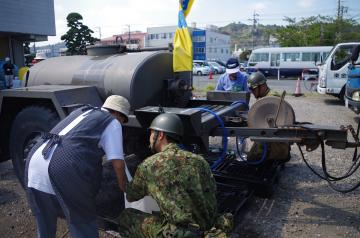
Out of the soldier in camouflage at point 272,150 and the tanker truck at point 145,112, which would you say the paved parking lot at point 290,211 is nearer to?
the tanker truck at point 145,112

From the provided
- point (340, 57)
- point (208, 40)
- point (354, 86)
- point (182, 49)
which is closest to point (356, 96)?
point (354, 86)

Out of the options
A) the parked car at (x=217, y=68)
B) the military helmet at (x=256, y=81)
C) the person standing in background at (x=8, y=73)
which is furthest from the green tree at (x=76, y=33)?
the parked car at (x=217, y=68)

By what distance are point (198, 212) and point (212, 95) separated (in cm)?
289

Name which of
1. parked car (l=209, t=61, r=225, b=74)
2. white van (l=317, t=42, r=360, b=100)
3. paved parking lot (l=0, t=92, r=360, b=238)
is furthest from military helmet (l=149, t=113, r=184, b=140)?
parked car (l=209, t=61, r=225, b=74)

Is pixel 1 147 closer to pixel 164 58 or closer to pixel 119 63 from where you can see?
pixel 119 63

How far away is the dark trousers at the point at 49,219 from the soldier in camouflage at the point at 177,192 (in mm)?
475

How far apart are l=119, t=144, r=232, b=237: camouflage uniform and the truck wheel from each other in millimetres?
2129

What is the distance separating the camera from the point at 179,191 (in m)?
2.27

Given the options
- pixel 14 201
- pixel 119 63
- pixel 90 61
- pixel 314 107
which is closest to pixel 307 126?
pixel 119 63

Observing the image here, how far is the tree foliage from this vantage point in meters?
37.8

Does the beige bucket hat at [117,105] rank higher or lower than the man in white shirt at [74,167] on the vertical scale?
higher

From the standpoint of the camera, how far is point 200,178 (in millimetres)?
2330

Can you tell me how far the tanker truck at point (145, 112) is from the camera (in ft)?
11.4

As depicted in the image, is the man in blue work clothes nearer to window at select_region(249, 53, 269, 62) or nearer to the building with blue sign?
window at select_region(249, 53, 269, 62)
